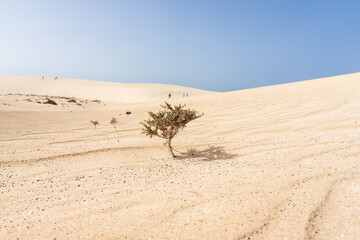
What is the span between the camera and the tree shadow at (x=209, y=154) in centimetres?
288

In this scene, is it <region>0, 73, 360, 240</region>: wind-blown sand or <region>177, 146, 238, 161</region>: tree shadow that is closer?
<region>0, 73, 360, 240</region>: wind-blown sand

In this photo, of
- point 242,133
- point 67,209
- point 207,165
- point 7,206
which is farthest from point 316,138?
point 7,206

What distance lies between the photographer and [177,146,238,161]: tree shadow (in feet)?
9.46

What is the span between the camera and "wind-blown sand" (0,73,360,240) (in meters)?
1.38

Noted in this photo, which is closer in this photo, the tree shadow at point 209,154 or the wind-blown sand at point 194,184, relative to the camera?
the wind-blown sand at point 194,184

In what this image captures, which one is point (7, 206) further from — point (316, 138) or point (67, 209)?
point (316, 138)

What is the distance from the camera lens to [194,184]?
78.2 inches

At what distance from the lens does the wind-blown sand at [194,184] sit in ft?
4.52

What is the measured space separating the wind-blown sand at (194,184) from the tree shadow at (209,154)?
15mm

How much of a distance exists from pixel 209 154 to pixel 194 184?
1.13 metres

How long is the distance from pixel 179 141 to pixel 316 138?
7.11ft

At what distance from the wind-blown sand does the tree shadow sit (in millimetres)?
15

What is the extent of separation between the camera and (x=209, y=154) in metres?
3.07

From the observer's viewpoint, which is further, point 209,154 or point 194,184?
point 209,154
